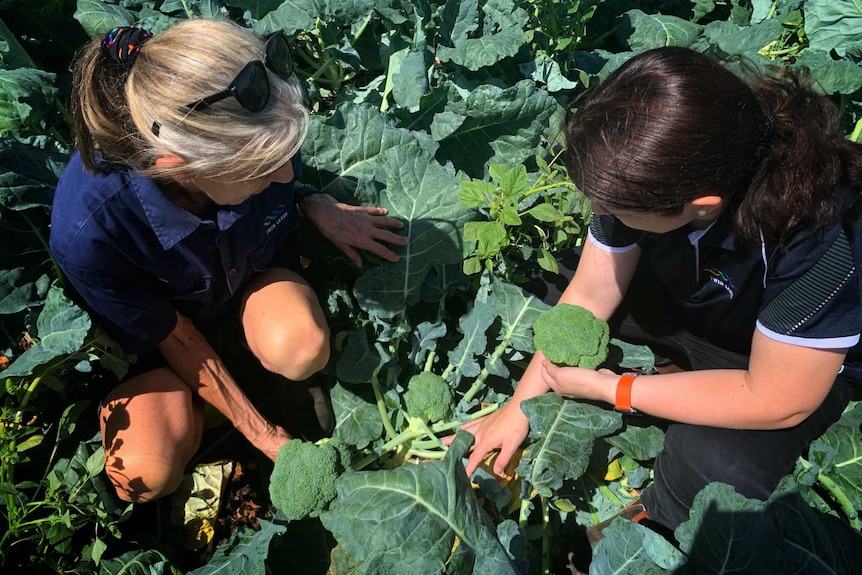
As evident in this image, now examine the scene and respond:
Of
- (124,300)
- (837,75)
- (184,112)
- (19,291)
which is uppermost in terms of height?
(184,112)

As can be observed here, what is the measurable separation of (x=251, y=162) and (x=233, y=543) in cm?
114

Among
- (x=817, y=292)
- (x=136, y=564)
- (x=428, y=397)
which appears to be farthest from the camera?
(x=428, y=397)

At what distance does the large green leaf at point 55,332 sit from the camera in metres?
1.66

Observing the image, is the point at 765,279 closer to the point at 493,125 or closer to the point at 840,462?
the point at 840,462

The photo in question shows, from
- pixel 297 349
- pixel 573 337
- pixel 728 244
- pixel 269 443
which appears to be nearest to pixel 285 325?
pixel 297 349

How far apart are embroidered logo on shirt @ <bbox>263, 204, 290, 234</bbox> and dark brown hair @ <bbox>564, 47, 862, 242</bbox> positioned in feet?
3.06

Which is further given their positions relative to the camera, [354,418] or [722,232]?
[354,418]

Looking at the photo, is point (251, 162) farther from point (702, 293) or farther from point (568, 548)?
point (568, 548)

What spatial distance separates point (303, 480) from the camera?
172 cm

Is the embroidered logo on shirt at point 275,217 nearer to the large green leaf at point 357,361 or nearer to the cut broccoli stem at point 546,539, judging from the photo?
the large green leaf at point 357,361

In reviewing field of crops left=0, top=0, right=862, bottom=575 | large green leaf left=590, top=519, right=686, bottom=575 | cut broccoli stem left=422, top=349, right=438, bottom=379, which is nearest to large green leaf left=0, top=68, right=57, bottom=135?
field of crops left=0, top=0, right=862, bottom=575

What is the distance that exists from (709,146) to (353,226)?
1148 mm

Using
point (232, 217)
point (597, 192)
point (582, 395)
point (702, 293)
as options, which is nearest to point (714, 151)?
point (597, 192)

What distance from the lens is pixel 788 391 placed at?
4.96 feet
